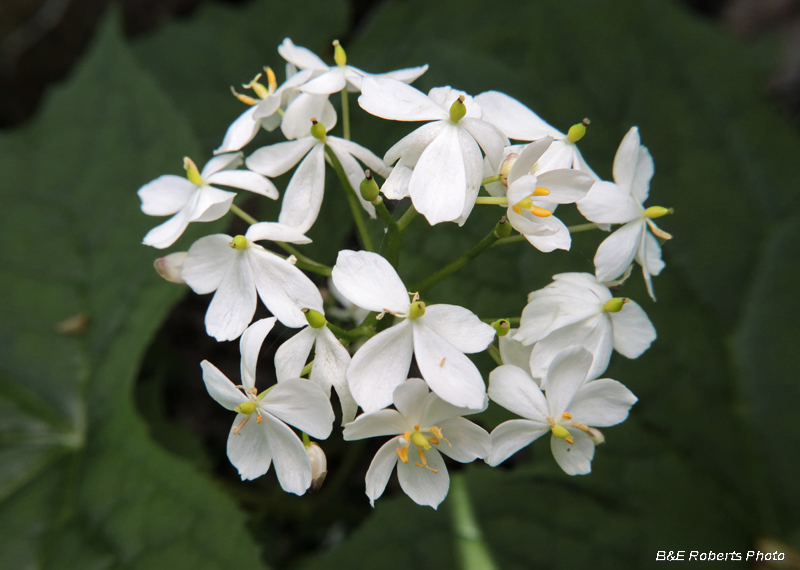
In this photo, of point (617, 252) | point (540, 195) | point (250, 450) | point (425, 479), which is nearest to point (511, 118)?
point (540, 195)

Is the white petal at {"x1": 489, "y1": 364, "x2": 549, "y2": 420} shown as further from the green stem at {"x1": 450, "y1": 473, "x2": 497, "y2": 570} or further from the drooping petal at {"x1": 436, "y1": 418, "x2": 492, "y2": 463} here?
the green stem at {"x1": 450, "y1": 473, "x2": 497, "y2": 570}

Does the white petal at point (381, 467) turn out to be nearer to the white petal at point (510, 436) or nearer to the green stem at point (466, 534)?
the white petal at point (510, 436)

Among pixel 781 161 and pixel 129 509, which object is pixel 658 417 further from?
pixel 129 509

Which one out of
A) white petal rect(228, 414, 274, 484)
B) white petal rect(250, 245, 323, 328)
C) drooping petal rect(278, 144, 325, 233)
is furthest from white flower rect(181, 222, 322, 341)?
white petal rect(228, 414, 274, 484)

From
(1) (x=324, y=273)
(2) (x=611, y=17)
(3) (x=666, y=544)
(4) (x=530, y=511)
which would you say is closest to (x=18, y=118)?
(1) (x=324, y=273)

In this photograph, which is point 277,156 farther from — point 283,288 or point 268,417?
point 268,417

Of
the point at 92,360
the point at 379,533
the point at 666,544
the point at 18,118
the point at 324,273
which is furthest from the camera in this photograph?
the point at 18,118
